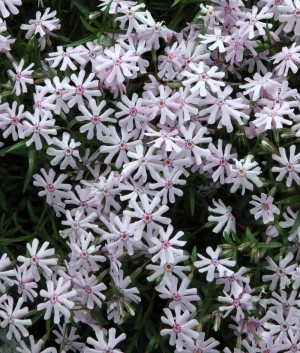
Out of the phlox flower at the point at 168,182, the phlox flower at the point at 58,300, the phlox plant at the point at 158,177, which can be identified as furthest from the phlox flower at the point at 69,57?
the phlox flower at the point at 58,300

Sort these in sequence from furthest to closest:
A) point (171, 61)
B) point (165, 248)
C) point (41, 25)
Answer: point (41, 25) < point (171, 61) < point (165, 248)

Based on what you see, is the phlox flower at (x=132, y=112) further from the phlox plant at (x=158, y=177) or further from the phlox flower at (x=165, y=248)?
the phlox flower at (x=165, y=248)

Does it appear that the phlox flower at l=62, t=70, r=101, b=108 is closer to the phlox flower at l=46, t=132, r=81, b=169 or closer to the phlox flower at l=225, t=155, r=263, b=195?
the phlox flower at l=46, t=132, r=81, b=169

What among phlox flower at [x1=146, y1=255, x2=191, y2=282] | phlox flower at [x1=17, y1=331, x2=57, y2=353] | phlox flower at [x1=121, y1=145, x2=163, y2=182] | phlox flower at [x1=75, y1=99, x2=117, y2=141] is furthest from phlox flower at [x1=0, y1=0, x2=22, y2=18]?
phlox flower at [x1=17, y1=331, x2=57, y2=353]

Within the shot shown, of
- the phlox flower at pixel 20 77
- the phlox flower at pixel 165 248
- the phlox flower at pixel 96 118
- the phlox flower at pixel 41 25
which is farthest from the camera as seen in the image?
the phlox flower at pixel 41 25

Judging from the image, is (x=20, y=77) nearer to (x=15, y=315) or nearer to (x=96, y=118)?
(x=96, y=118)

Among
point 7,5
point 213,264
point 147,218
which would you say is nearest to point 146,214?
point 147,218

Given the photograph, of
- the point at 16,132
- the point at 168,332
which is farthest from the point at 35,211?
the point at 168,332
